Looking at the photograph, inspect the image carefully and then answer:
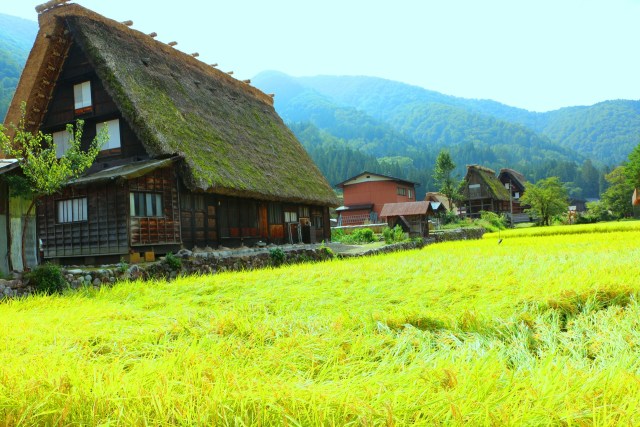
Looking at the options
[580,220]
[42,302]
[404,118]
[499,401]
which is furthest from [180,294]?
[404,118]

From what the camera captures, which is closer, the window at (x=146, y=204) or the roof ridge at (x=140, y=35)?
the window at (x=146, y=204)

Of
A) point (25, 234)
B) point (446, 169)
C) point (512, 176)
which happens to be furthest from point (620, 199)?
point (25, 234)

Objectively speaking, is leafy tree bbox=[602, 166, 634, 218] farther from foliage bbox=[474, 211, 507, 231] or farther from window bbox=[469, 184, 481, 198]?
window bbox=[469, 184, 481, 198]

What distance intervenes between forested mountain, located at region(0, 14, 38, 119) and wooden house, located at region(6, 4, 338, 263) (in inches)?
→ 1448

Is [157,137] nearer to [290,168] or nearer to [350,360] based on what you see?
[290,168]

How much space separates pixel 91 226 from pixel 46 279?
474cm

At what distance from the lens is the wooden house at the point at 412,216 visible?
74.6 feet

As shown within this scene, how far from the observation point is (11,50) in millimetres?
88938

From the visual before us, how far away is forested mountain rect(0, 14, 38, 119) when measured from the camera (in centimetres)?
5349

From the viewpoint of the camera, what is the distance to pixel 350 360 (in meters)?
2.62

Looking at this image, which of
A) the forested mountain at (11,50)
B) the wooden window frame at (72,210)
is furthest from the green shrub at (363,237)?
the forested mountain at (11,50)

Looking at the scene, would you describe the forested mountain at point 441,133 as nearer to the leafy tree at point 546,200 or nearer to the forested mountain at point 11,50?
the leafy tree at point 546,200

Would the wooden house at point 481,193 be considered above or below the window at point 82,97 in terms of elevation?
below

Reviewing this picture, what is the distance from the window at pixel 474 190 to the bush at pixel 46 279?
39.7 meters
